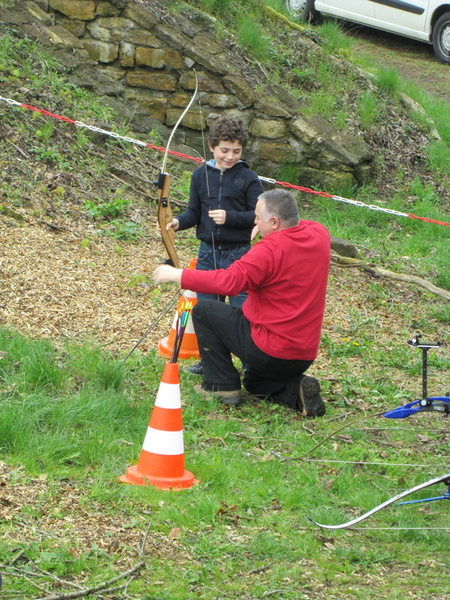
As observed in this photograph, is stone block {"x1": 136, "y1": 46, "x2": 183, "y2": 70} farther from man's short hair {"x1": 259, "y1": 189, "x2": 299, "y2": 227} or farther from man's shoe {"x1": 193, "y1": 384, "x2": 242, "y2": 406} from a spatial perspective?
man's shoe {"x1": 193, "y1": 384, "x2": 242, "y2": 406}

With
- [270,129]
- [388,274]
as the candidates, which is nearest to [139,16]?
[270,129]

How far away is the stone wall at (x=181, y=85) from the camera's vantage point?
36.0ft

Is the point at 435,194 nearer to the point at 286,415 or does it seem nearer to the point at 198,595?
the point at 286,415

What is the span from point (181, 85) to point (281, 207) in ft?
20.3

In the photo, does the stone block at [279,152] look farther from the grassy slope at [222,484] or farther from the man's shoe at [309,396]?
the man's shoe at [309,396]

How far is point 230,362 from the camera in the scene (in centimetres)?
588

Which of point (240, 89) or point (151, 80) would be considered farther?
point (240, 89)

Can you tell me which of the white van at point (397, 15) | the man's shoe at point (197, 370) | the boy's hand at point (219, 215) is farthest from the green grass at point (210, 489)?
the white van at point (397, 15)

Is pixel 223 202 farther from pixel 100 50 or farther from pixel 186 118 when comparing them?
pixel 100 50

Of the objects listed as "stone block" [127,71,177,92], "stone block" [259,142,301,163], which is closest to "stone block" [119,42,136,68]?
"stone block" [127,71,177,92]

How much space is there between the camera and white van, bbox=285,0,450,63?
50.0 feet

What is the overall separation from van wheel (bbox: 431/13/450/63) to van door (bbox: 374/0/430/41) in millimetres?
156

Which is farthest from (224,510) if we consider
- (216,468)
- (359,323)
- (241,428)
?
(359,323)

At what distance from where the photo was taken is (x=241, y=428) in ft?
17.9
